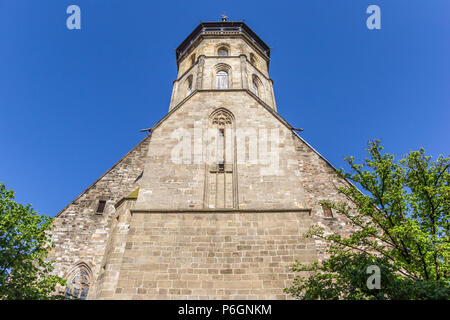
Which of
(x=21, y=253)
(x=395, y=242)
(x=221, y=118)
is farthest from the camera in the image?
(x=221, y=118)

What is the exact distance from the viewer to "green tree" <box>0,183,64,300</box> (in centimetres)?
930

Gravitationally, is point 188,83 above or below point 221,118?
above

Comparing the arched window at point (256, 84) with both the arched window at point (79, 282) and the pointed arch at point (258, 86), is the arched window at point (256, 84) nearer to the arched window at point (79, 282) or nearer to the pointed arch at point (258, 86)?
the pointed arch at point (258, 86)

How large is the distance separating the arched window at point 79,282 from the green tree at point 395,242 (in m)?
8.10

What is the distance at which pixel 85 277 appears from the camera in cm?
1248

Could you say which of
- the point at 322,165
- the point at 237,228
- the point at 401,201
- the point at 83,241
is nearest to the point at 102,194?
the point at 83,241

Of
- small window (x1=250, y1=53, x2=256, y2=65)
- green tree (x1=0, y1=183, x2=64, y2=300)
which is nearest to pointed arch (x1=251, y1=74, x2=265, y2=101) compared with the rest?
small window (x1=250, y1=53, x2=256, y2=65)

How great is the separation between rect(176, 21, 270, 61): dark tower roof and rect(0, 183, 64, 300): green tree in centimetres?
1456

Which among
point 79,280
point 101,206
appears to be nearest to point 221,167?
point 101,206

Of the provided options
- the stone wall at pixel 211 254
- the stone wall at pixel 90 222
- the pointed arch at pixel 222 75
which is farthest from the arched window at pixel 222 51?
the stone wall at pixel 211 254

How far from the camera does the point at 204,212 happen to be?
34.4 feet

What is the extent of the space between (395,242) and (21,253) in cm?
1125

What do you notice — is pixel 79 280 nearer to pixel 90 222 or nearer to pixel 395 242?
pixel 90 222

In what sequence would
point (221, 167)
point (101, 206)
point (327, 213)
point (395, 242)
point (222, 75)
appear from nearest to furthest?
point (395, 242) → point (221, 167) → point (327, 213) → point (101, 206) → point (222, 75)
